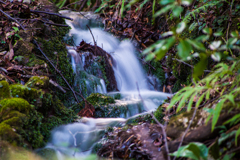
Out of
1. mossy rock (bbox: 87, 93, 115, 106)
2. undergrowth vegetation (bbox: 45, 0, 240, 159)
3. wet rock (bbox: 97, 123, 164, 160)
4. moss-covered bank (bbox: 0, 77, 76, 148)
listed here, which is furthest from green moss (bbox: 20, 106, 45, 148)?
undergrowth vegetation (bbox: 45, 0, 240, 159)

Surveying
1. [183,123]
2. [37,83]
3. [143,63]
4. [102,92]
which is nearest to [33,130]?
[37,83]

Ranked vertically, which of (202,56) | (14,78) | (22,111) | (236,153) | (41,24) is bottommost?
(22,111)

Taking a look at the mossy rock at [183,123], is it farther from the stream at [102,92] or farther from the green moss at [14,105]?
the green moss at [14,105]

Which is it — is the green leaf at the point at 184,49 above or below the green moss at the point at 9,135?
above

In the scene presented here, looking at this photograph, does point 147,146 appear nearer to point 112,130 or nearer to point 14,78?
point 112,130

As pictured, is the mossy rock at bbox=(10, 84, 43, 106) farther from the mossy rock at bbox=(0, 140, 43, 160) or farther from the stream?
the mossy rock at bbox=(0, 140, 43, 160)

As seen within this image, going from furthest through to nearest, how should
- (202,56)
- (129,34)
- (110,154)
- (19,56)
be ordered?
(129,34), (19,56), (110,154), (202,56)

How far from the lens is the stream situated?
111 inches

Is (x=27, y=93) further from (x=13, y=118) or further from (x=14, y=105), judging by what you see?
(x=13, y=118)

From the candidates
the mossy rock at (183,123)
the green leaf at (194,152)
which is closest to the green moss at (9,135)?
the mossy rock at (183,123)

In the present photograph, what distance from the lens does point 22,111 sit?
2.54 meters

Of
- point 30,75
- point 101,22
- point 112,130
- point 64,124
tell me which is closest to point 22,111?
point 64,124

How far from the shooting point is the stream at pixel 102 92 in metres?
2.83

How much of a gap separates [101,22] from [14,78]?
5.58 meters
